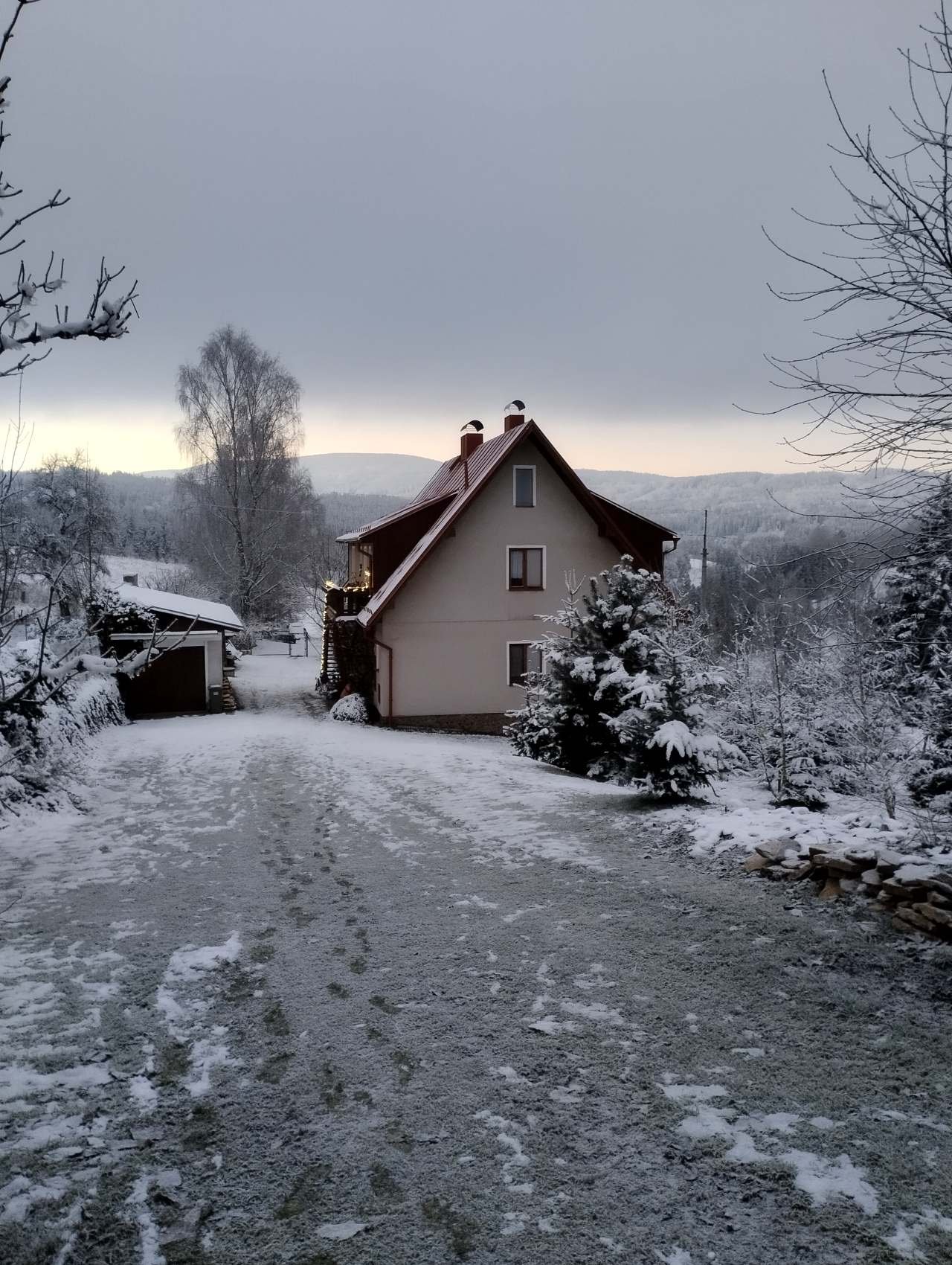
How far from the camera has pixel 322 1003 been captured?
5.32m

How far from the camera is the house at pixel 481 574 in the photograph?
2223cm

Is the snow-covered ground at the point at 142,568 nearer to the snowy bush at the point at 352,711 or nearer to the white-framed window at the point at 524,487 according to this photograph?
the snowy bush at the point at 352,711

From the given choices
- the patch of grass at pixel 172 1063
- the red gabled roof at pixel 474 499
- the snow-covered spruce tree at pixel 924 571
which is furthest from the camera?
the red gabled roof at pixel 474 499

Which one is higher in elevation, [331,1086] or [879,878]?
[879,878]

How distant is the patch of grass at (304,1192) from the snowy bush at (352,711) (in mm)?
19001

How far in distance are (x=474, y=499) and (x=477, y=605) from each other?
3.01m

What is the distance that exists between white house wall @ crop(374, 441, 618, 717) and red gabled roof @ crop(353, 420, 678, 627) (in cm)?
44

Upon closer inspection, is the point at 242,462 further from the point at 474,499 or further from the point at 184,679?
the point at 474,499

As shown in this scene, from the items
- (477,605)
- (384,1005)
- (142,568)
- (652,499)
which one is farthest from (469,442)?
(652,499)

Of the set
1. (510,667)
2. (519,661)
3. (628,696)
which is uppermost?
(628,696)

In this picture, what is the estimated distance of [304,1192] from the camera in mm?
3592

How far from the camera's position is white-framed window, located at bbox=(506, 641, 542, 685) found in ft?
75.7

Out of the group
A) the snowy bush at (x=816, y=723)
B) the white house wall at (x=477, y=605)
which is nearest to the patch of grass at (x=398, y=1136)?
the snowy bush at (x=816, y=723)

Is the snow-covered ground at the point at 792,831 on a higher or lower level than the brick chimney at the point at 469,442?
lower
